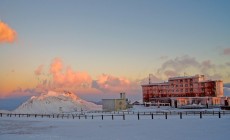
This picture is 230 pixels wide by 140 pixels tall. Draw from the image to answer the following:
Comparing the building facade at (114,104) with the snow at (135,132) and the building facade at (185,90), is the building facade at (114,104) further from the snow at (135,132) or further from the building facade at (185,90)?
the snow at (135,132)

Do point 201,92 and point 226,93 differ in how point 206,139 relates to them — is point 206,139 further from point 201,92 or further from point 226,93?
point 226,93

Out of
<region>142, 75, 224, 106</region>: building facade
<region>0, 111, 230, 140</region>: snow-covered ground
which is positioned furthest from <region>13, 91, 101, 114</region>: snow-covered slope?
<region>0, 111, 230, 140</region>: snow-covered ground

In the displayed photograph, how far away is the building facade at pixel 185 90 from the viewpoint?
10488cm

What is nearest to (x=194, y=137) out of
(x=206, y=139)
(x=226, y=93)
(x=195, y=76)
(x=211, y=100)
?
(x=206, y=139)

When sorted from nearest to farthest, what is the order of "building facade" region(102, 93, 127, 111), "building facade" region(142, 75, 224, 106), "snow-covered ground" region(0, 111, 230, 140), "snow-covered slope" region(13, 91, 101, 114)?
"snow-covered ground" region(0, 111, 230, 140) < "building facade" region(102, 93, 127, 111) < "building facade" region(142, 75, 224, 106) < "snow-covered slope" region(13, 91, 101, 114)

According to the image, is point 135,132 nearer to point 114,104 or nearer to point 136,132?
point 136,132

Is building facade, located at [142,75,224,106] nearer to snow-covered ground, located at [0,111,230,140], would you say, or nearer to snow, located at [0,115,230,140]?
snow-covered ground, located at [0,111,230,140]

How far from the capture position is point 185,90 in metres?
113

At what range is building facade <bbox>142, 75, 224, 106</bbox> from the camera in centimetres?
10488

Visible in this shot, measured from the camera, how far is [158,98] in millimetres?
118125

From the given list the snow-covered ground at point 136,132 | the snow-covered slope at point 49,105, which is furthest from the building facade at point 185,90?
the snow-covered ground at point 136,132

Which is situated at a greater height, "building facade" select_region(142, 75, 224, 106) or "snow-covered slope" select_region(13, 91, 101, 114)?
"building facade" select_region(142, 75, 224, 106)

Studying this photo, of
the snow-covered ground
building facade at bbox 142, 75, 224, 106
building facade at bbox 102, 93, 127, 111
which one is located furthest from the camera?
building facade at bbox 142, 75, 224, 106

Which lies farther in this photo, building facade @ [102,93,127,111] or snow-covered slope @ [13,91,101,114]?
snow-covered slope @ [13,91,101,114]
